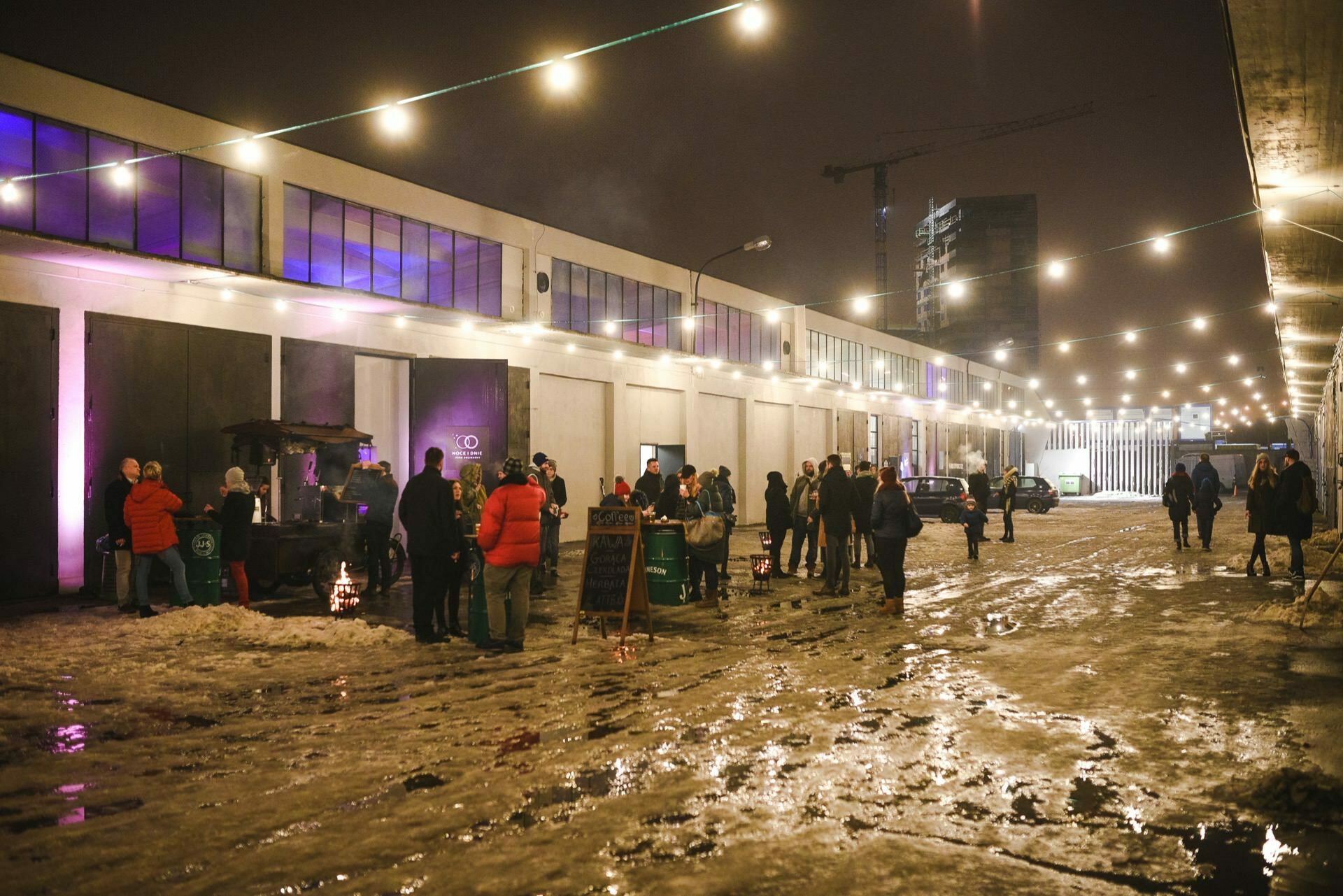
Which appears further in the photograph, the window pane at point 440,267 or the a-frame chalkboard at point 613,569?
the window pane at point 440,267

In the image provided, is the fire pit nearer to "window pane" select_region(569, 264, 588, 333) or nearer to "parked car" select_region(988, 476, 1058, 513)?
"window pane" select_region(569, 264, 588, 333)

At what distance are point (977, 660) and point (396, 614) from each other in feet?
22.2

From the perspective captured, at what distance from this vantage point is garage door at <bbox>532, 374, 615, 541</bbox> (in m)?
24.0

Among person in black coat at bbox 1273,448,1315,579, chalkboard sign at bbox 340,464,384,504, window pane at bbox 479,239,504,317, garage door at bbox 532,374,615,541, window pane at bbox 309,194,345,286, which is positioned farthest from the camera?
garage door at bbox 532,374,615,541

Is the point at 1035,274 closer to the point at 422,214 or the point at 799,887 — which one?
the point at 422,214

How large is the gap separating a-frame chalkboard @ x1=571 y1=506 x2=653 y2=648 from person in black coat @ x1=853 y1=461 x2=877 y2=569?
3939mm

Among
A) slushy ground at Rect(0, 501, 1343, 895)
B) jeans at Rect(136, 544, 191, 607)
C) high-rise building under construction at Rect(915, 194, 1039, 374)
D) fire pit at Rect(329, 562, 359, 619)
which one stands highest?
high-rise building under construction at Rect(915, 194, 1039, 374)

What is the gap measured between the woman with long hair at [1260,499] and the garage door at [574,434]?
14622mm

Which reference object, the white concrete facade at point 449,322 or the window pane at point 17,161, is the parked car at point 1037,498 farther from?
the window pane at point 17,161

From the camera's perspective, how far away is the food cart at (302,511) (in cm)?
1291

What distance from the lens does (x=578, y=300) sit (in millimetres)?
25453

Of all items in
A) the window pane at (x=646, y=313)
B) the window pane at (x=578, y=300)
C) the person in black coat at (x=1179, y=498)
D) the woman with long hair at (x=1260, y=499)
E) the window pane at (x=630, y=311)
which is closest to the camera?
the woman with long hair at (x=1260, y=499)

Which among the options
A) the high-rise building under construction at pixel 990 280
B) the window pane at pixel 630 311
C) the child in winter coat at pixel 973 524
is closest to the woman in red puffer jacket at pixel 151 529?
the child in winter coat at pixel 973 524

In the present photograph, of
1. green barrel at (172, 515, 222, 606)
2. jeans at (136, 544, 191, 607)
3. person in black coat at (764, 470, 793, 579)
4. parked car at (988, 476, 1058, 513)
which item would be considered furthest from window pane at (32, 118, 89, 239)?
parked car at (988, 476, 1058, 513)
